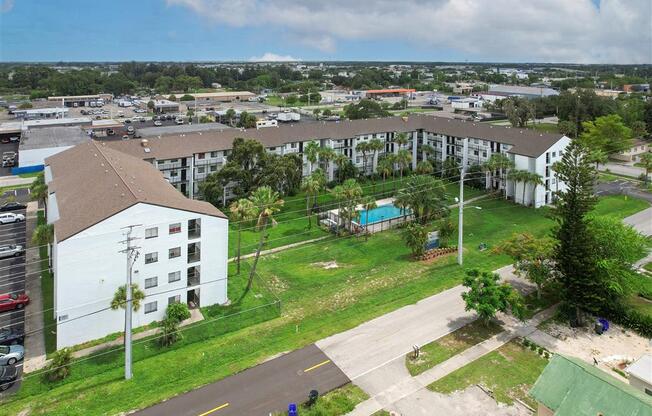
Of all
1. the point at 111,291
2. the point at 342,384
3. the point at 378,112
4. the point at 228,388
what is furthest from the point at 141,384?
the point at 378,112

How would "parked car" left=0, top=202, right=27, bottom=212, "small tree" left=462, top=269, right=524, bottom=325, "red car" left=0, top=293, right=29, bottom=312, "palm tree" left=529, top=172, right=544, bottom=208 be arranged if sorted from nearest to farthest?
"small tree" left=462, top=269, right=524, bottom=325, "red car" left=0, top=293, right=29, bottom=312, "parked car" left=0, top=202, right=27, bottom=212, "palm tree" left=529, top=172, right=544, bottom=208

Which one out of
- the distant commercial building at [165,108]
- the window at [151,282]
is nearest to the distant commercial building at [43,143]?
the window at [151,282]

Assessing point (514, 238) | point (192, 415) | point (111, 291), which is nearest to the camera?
point (192, 415)

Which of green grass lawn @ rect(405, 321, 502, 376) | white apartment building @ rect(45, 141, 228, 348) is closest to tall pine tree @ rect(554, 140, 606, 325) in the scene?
green grass lawn @ rect(405, 321, 502, 376)

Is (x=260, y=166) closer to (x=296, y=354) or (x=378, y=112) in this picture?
(x=296, y=354)

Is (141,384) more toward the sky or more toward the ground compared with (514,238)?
more toward the ground

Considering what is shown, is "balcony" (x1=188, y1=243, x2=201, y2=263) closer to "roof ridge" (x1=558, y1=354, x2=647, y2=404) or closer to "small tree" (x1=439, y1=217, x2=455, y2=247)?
"small tree" (x1=439, y1=217, x2=455, y2=247)

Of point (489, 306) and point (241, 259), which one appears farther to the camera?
point (241, 259)
